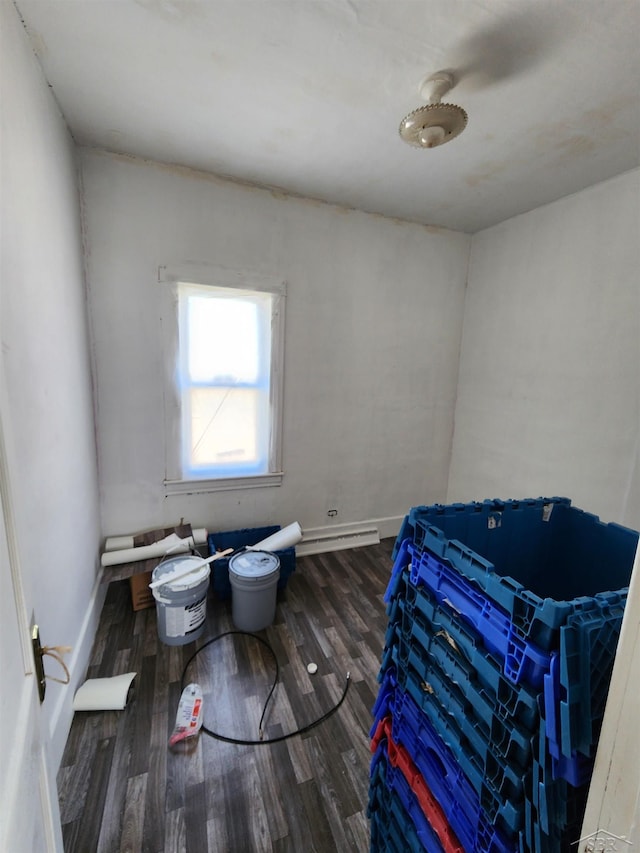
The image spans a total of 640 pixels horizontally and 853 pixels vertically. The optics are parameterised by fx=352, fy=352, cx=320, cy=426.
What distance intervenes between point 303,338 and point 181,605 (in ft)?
6.37

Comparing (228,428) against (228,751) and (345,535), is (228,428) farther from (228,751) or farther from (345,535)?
(228,751)

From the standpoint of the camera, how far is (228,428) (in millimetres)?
2650

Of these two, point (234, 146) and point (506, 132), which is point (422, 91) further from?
point (234, 146)

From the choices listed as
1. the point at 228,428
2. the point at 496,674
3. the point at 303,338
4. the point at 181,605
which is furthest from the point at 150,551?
the point at 496,674

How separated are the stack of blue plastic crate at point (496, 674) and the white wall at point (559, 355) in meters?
1.20

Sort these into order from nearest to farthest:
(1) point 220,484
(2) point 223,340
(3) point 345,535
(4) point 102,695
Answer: (4) point 102,695 → (2) point 223,340 → (1) point 220,484 → (3) point 345,535

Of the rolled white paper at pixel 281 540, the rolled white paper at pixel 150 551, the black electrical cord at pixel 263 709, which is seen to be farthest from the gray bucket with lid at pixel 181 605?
the rolled white paper at pixel 281 540

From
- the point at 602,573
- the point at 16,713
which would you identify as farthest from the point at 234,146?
the point at 602,573

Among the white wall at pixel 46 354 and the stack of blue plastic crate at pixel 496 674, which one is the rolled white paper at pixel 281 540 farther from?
the stack of blue plastic crate at pixel 496 674

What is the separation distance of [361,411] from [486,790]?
2450 millimetres

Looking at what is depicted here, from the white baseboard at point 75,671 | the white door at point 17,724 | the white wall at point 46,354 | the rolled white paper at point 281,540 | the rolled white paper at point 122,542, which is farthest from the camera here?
the rolled white paper at point 281,540

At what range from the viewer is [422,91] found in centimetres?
149

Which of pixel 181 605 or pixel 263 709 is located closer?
pixel 263 709

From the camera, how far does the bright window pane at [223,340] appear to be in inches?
95.8
